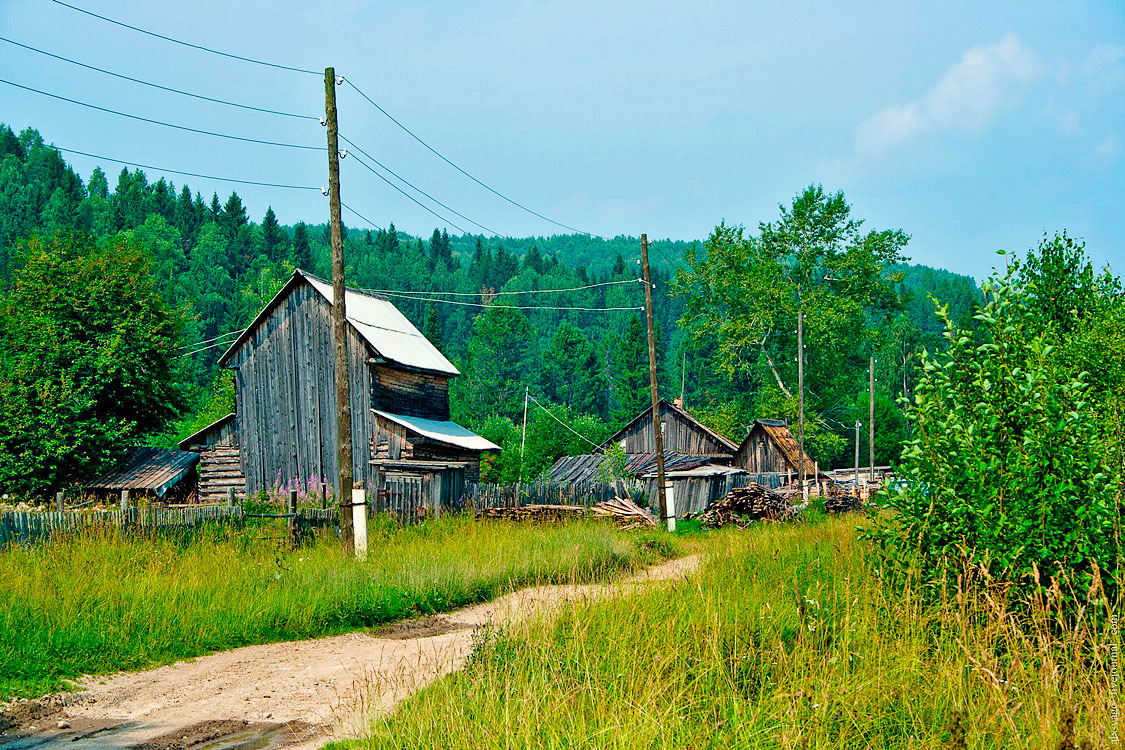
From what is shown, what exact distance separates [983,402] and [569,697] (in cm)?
498

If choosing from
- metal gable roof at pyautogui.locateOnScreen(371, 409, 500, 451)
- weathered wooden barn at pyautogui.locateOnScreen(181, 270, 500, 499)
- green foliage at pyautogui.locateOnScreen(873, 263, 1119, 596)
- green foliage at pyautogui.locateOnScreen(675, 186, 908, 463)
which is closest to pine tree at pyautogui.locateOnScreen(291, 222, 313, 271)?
green foliage at pyautogui.locateOnScreen(675, 186, 908, 463)

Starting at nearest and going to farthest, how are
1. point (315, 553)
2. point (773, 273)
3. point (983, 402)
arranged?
point (983, 402) → point (315, 553) → point (773, 273)

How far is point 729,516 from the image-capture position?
93.4 ft

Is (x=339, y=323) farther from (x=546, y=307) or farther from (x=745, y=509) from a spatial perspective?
(x=546, y=307)

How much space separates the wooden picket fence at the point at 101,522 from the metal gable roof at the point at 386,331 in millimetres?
12617

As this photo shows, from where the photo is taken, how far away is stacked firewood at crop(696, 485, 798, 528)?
2811 cm

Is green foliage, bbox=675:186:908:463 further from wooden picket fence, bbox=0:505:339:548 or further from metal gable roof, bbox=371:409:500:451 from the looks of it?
wooden picket fence, bbox=0:505:339:548

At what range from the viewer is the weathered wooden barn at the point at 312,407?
1112 inches

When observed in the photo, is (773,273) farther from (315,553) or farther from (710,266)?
(315,553)

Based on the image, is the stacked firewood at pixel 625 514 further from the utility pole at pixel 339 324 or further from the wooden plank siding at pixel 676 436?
the wooden plank siding at pixel 676 436

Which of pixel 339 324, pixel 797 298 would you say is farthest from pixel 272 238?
pixel 339 324

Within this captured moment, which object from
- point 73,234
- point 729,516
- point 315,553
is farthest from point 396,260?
point 315,553

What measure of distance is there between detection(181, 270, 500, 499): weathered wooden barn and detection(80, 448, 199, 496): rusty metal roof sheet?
8.21ft

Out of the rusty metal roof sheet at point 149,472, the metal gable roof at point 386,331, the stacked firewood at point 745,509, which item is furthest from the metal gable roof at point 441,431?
the rusty metal roof sheet at point 149,472
